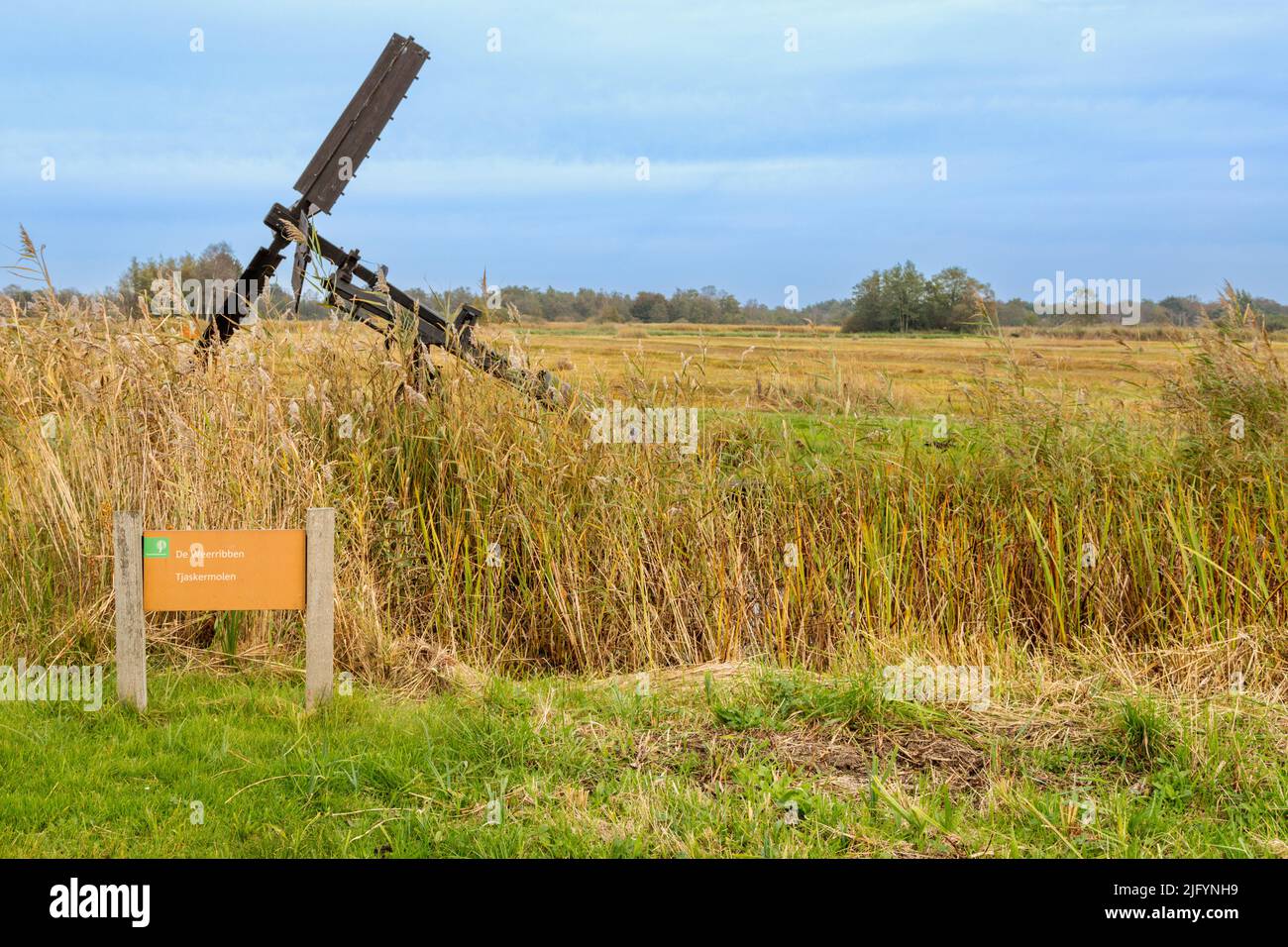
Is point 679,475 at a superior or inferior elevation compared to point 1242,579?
superior

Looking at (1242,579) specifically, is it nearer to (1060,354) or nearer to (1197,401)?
(1197,401)

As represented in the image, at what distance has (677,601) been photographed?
559 cm

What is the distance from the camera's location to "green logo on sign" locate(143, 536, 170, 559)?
456 cm

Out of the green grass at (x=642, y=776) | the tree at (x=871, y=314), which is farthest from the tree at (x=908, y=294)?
the green grass at (x=642, y=776)

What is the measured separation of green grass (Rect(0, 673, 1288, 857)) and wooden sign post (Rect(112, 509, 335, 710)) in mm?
231

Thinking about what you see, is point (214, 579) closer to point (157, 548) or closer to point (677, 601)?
point (157, 548)

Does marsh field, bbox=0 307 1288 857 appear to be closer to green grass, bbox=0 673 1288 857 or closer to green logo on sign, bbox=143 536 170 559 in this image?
green grass, bbox=0 673 1288 857

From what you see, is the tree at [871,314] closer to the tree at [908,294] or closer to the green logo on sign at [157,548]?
the tree at [908,294]

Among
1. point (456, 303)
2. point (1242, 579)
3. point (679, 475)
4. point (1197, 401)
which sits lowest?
point (1242, 579)

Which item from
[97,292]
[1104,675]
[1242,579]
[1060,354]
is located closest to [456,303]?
[97,292]

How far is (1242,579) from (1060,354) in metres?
1.79

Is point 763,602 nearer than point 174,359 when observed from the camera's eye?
Yes

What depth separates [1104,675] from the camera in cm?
496

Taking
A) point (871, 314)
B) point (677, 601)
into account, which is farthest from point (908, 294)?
point (677, 601)
